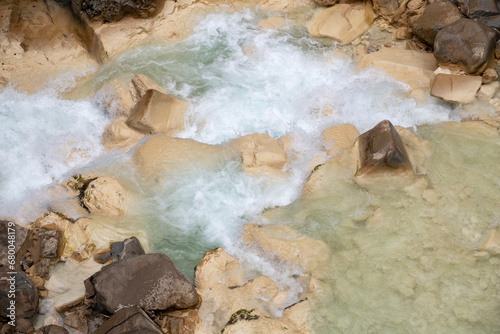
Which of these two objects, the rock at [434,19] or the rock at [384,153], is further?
the rock at [434,19]

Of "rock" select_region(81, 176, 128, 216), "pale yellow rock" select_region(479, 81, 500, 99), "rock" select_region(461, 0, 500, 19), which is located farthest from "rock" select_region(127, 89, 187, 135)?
"rock" select_region(461, 0, 500, 19)

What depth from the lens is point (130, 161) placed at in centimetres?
534

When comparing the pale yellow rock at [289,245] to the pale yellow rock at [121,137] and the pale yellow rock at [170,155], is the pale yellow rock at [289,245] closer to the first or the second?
the pale yellow rock at [170,155]

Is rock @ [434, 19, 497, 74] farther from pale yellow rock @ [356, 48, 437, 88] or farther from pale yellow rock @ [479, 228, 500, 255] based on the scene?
pale yellow rock @ [479, 228, 500, 255]

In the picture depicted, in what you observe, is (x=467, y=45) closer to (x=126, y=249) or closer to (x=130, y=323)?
(x=126, y=249)

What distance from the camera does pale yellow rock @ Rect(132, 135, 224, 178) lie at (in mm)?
5148

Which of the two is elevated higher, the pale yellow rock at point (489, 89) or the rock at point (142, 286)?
the rock at point (142, 286)

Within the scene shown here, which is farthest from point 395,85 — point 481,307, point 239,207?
point 481,307

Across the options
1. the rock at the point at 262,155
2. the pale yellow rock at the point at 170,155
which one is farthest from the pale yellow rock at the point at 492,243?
the pale yellow rock at the point at 170,155

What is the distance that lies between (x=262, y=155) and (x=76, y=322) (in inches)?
105

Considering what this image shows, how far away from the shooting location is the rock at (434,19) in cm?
607

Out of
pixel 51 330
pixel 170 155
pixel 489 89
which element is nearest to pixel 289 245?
pixel 170 155

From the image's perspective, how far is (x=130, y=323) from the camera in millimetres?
3422

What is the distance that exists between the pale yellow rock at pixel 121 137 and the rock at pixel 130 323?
253cm
